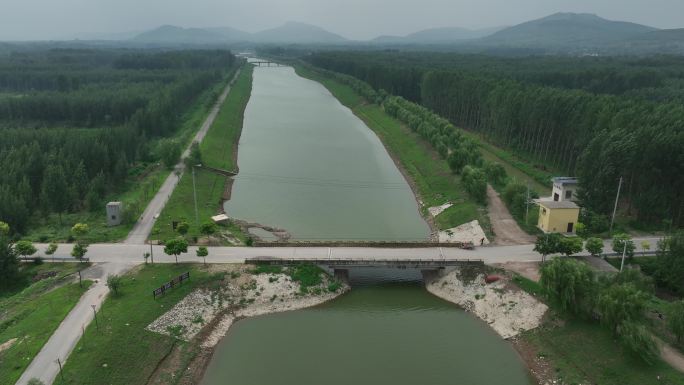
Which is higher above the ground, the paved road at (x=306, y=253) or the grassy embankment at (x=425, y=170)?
the grassy embankment at (x=425, y=170)

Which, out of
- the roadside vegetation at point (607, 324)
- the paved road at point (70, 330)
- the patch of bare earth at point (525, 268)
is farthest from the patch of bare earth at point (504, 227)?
the paved road at point (70, 330)

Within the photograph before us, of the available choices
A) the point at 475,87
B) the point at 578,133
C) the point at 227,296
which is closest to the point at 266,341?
the point at 227,296

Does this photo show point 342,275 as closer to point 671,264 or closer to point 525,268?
point 525,268

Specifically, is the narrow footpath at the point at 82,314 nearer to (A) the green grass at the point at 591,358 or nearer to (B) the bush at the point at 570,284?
(A) the green grass at the point at 591,358

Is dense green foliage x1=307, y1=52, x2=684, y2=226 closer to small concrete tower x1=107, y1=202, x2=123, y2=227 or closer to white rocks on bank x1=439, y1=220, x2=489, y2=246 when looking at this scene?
white rocks on bank x1=439, y1=220, x2=489, y2=246

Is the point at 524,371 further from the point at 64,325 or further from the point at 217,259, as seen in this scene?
the point at 64,325

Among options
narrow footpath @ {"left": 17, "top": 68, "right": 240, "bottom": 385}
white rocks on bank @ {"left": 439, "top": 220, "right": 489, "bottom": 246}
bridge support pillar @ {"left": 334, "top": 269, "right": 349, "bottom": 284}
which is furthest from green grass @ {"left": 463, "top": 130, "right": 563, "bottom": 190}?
narrow footpath @ {"left": 17, "top": 68, "right": 240, "bottom": 385}

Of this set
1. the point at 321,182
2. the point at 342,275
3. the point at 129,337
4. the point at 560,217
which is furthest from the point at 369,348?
the point at 321,182
